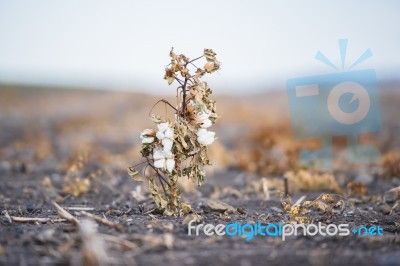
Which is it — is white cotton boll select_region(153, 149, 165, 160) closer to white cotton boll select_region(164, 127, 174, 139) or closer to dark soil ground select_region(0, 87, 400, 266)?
white cotton boll select_region(164, 127, 174, 139)

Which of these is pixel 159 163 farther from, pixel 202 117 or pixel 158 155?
pixel 202 117

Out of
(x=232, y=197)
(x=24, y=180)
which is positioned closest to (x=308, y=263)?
(x=232, y=197)

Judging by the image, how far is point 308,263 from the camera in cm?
305

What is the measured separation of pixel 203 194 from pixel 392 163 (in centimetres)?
306

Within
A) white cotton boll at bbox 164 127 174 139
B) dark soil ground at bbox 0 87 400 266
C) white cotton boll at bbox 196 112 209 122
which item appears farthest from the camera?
white cotton boll at bbox 196 112 209 122

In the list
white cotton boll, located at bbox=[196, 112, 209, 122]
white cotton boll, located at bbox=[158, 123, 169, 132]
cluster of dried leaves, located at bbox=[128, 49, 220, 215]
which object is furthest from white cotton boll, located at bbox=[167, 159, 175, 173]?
white cotton boll, located at bbox=[196, 112, 209, 122]

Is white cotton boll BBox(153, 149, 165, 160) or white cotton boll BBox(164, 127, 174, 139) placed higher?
white cotton boll BBox(164, 127, 174, 139)

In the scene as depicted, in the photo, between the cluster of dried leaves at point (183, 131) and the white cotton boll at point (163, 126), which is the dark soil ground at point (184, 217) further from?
the white cotton boll at point (163, 126)

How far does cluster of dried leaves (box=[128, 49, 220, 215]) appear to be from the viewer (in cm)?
428

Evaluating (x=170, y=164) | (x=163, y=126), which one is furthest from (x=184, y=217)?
(x=163, y=126)

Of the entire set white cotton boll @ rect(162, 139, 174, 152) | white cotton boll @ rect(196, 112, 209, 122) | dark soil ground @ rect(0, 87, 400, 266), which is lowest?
dark soil ground @ rect(0, 87, 400, 266)

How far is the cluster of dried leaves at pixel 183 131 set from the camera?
4.28m

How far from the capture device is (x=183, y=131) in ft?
14.1

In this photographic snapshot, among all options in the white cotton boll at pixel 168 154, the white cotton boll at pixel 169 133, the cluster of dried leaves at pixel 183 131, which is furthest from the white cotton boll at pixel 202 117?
the white cotton boll at pixel 168 154
